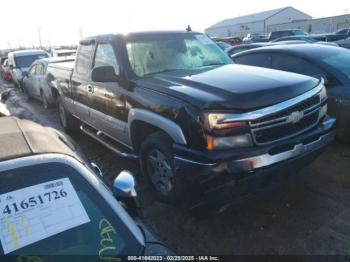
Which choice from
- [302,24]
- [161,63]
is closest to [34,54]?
[161,63]

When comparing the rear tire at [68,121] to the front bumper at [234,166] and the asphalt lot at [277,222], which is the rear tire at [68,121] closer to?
the asphalt lot at [277,222]

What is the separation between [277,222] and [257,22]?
73.0 m

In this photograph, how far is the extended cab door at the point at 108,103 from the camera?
4.47 m

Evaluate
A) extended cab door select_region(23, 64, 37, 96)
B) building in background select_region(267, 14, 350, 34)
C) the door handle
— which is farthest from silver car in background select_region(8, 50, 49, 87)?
building in background select_region(267, 14, 350, 34)

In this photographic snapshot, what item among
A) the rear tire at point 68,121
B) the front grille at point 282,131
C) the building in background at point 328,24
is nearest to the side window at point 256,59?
the front grille at point 282,131

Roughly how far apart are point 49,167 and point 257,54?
5.53 meters

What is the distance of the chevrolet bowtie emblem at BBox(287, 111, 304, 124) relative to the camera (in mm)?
3295

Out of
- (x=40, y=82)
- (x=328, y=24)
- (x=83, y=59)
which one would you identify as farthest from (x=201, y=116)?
(x=328, y=24)

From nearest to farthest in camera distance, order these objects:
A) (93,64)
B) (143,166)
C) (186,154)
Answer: (186,154), (143,166), (93,64)

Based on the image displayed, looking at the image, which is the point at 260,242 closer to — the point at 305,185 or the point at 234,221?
the point at 234,221

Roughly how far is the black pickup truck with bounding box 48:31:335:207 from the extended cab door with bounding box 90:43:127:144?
0.01m

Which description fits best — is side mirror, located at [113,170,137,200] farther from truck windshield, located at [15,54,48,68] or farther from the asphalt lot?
truck windshield, located at [15,54,48,68]

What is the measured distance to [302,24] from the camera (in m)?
50.9

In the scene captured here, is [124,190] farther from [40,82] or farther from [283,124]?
[40,82]
